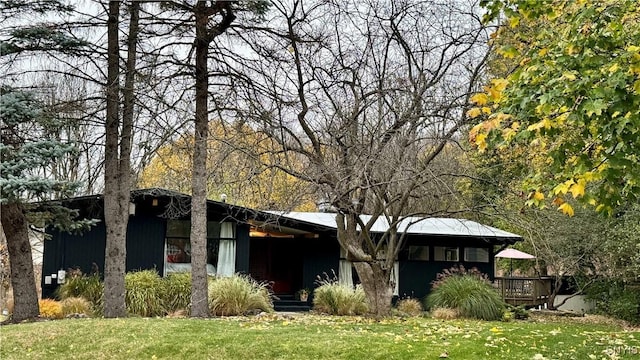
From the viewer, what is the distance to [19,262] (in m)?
A: 10.9

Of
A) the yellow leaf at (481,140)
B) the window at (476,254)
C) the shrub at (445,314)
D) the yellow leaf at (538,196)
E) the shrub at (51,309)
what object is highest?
the yellow leaf at (481,140)

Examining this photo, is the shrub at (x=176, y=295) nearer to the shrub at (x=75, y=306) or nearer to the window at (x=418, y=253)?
the shrub at (x=75, y=306)

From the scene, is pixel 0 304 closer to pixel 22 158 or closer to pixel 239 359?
pixel 22 158

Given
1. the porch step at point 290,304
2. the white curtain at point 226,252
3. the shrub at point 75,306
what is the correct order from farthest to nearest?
1. the porch step at point 290,304
2. the white curtain at point 226,252
3. the shrub at point 75,306

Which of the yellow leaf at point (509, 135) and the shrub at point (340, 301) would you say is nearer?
the yellow leaf at point (509, 135)

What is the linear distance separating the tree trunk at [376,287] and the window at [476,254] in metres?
9.23

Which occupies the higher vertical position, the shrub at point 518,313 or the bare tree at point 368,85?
the bare tree at point 368,85

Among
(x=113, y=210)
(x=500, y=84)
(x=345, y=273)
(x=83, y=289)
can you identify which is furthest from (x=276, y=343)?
(x=345, y=273)

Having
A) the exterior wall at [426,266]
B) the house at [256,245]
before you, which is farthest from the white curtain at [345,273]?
the exterior wall at [426,266]

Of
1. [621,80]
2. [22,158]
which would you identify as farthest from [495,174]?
[621,80]

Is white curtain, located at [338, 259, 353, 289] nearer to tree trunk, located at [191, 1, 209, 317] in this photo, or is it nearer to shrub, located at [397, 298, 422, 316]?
shrub, located at [397, 298, 422, 316]

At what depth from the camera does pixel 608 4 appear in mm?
5012

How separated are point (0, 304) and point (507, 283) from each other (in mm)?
14779

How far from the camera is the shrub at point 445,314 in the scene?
47.2 feet
